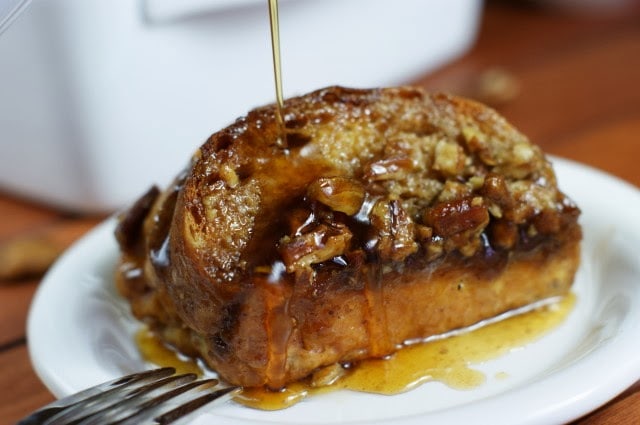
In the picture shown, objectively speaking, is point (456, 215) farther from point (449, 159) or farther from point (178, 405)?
point (178, 405)

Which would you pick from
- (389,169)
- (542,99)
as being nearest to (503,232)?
(389,169)

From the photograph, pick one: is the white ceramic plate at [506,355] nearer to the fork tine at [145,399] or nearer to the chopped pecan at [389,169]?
the fork tine at [145,399]

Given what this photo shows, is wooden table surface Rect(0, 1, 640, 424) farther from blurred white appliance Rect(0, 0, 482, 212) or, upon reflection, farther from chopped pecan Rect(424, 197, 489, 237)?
chopped pecan Rect(424, 197, 489, 237)

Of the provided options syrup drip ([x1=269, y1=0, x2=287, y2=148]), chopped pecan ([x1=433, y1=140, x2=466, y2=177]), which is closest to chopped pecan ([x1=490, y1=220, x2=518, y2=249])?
chopped pecan ([x1=433, y1=140, x2=466, y2=177])

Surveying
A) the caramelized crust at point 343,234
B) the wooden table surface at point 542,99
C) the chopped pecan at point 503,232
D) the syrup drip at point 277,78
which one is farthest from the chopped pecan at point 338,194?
the wooden table surface at point 542,99

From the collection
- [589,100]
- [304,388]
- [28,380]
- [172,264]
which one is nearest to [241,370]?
[304,388]

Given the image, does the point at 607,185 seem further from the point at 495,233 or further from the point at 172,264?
the point at 172,264

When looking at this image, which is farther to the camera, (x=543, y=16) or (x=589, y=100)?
(x=543, y=16)
